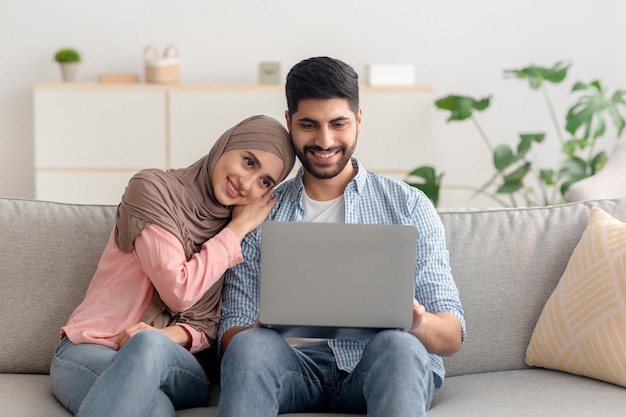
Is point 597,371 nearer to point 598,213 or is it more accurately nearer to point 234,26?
point 598,213

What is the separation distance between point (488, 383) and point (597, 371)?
263 millimetres

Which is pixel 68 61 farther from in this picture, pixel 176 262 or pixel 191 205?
pixel 176 262

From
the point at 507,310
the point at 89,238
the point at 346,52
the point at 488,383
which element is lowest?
the point at 488,383

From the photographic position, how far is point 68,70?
503 cm

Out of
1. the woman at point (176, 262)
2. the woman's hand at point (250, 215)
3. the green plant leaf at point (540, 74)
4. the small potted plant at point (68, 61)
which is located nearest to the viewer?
the woman at point (176, 262)

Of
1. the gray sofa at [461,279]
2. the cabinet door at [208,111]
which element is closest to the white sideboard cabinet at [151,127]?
the cabinet door at [208,111]

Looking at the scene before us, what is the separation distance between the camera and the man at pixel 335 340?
1.89m

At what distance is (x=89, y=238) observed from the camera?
94.0 inches

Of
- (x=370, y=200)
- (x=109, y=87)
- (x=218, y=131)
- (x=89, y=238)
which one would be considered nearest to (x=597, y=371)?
(x=370, y=200)

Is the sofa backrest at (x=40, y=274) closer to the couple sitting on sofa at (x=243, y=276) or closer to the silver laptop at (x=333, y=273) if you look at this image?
the couple sitting on sofa at (x=243, y=276)

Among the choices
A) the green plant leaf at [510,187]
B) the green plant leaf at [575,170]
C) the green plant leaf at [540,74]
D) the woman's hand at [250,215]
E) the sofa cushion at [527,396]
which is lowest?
the sofa cushion at [527,396]

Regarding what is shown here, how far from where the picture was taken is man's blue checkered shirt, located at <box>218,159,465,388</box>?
218 cm

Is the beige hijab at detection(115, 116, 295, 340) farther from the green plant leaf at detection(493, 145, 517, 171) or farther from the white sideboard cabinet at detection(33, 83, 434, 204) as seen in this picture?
the white sideboard cabinet at detection(33, 83, 434, 204)

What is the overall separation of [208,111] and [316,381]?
2967mm
